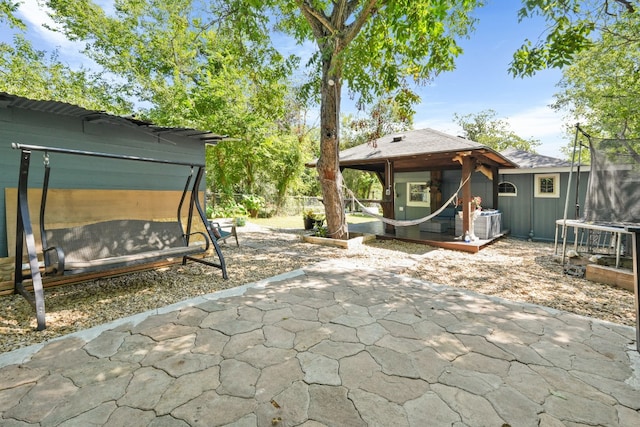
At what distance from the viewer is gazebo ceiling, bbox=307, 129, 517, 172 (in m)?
6.48

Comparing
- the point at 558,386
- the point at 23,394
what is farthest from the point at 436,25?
the point at 23,394

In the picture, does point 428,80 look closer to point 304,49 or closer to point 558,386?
point 304,49

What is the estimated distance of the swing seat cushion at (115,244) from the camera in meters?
3.07

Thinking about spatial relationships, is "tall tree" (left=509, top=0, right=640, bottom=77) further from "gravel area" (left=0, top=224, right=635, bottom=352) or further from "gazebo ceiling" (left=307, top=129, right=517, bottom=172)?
"gravel area" (left=0, top=224, right=635, bottom=352)

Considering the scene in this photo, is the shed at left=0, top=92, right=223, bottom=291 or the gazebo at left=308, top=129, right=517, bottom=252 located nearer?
the shed at left=0, top=92, right=223, bottom=291

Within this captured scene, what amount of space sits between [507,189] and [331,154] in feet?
20.5

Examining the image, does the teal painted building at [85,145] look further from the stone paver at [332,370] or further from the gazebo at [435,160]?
the gazebo at [435,160]

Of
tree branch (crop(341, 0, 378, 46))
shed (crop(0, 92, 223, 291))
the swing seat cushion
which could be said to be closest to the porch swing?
the swing seat cushion

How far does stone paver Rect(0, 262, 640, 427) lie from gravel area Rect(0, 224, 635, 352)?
1.31ft

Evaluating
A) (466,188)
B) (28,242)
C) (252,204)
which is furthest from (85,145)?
(252,204)

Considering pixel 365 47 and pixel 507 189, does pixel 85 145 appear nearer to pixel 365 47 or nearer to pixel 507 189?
pixel 365 47

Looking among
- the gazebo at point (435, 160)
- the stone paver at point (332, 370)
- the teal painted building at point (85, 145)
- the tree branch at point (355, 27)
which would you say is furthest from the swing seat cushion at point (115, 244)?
the gazebo at point (435, 160)

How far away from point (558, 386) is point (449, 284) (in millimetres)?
2246

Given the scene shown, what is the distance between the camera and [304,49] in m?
7.76
